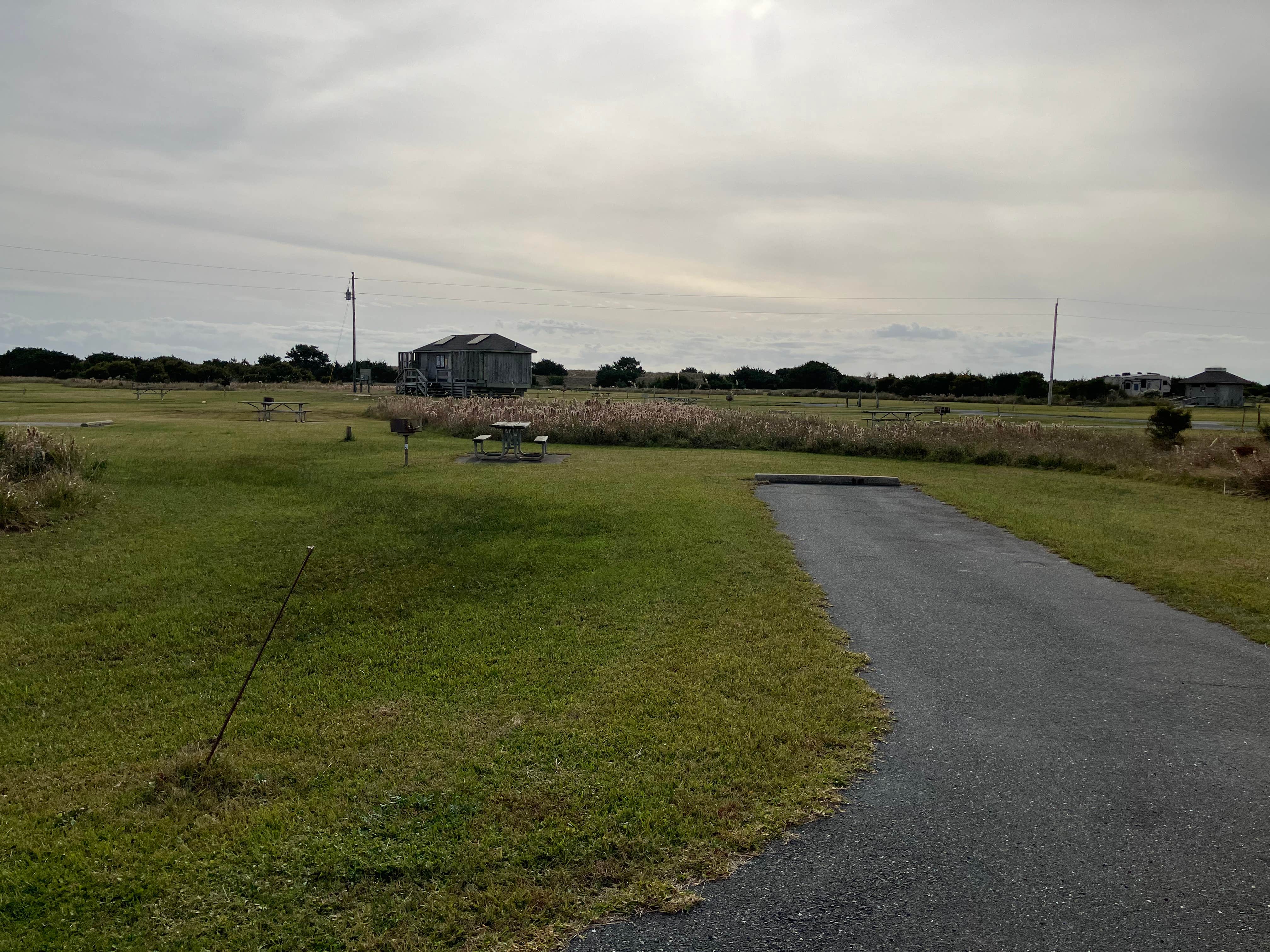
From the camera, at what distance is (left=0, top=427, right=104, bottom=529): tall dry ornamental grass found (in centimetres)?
1109

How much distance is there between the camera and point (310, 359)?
262 ft

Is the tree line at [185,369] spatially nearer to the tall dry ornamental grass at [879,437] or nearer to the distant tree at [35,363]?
the distant tree at [35,363]

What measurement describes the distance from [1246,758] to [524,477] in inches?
485

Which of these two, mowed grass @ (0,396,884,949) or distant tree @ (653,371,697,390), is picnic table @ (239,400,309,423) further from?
distant tree @ (653,371,697,390)

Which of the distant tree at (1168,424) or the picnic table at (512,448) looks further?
the distant tree at (1168,424)

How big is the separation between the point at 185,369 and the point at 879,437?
57.8 meters

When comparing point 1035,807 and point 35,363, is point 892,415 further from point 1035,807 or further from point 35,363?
point 35,363

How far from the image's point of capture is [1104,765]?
15.1 feet

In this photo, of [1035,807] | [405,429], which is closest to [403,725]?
[1035,807]

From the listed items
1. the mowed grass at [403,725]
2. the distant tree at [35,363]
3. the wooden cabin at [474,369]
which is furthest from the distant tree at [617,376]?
the mowed grass at [403,725]

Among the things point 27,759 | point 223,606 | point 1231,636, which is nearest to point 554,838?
point 27,759

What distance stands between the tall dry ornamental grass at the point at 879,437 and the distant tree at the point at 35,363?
189 feet

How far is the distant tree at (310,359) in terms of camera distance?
255 ft

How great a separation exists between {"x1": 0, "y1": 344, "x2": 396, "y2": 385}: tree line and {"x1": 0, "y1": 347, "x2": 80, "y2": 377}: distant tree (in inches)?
2.5
